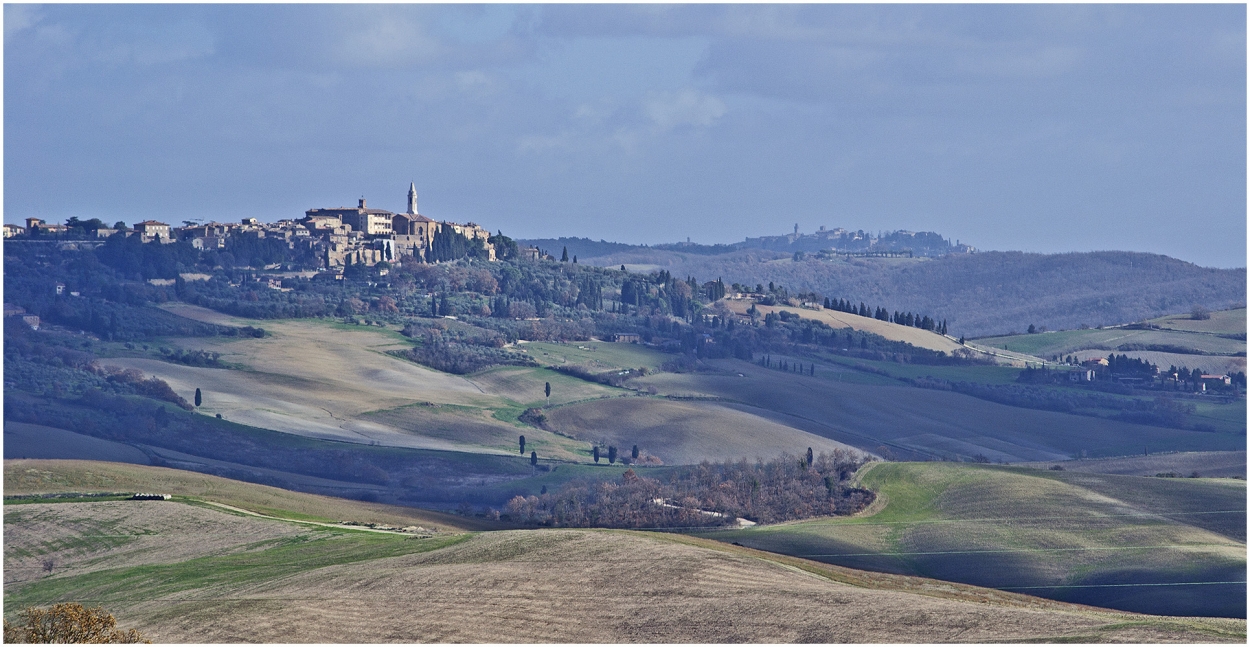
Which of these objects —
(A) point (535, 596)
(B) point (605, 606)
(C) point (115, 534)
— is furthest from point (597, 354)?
(B) point (605, 606)

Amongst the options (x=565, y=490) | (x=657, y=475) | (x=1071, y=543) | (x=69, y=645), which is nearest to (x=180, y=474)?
(x=565, y=490)

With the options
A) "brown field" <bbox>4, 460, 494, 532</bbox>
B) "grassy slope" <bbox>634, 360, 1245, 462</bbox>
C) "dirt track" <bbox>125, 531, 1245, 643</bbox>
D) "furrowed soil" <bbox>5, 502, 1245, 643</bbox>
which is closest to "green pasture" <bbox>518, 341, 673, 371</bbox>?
"grassy slope" <bbox>634, 360, 1245, 462</bbox>

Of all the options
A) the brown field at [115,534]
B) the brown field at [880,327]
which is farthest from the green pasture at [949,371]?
the brown field at [115,534]

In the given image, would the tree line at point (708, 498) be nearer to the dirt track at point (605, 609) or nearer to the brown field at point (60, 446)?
the dirt track at point (605, 609)

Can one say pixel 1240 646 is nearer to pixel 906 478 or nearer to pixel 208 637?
pixel 208 637

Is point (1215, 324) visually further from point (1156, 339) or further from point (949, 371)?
point (949, 371)

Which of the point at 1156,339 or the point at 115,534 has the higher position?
the point at 1156,339

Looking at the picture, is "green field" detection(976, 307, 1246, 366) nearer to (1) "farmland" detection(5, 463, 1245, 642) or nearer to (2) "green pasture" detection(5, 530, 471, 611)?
(1) "farmland" detection(5, 463, 1245, 642)
